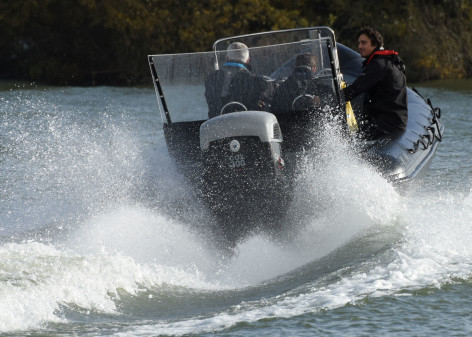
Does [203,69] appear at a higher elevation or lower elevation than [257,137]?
higher

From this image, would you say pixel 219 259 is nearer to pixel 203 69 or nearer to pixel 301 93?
pixel 301 93

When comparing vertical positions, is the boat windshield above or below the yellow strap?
above

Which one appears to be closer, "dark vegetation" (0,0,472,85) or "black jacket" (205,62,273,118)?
"black jacket" (205,62,273,118)

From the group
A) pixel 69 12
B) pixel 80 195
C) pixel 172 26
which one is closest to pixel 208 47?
pixel 172 26

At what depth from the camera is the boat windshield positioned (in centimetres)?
549

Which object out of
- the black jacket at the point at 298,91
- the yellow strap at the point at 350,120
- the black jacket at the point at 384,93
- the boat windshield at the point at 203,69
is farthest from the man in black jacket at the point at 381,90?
the black jacket at the point at 298,91

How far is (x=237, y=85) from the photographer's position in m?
5.48

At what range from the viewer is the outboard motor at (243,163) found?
16.0ft

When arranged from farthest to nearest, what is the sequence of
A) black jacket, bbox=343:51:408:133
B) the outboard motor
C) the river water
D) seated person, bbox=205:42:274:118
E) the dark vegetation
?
the dark vegetation
black jacket, bbox=343:51:408:133
seated person, bbox=205:42:274:118
the outboard motor
the river water

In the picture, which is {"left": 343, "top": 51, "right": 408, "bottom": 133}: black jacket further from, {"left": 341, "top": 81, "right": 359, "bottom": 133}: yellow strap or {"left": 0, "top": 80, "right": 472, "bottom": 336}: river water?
{"left": 0, "top": 80, "right": 472, "bottom": 336}: river water

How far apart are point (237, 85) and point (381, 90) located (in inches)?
47.9

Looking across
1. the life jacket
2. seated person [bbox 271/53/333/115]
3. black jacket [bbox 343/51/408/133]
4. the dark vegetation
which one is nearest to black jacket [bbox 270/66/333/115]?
seated person [bbox 271/53/333/115]

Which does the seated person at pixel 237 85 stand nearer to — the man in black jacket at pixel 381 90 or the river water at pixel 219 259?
the river water at pixel 219 259

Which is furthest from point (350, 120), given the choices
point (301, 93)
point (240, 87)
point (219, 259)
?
point (219, 259)
